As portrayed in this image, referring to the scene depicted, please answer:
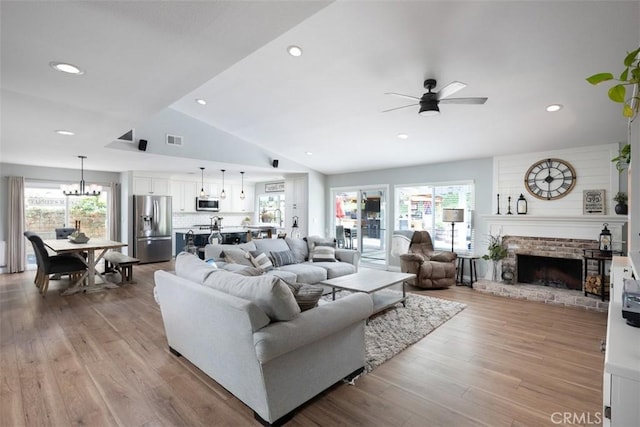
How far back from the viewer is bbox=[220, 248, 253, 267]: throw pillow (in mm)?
4236

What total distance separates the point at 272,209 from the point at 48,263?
6.18 metres

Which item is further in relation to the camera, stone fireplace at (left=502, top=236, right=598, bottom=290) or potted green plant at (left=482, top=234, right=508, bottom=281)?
potted green plant at (left=482, top=234, right=508, bottom=281)

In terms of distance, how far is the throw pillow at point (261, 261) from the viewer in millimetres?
4492

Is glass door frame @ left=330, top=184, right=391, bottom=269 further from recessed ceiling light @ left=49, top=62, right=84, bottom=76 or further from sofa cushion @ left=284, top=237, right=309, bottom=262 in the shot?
recessed ceiling light @ left=49, top=62, right=84, bottom=76

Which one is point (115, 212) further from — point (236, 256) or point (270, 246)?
point (236, 256)

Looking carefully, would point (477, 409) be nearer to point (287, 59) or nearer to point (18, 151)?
point (287, 59)

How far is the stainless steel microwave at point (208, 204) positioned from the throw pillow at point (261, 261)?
5.05 metres

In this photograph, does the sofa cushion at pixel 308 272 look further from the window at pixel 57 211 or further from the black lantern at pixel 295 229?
the window at pixel 57 211

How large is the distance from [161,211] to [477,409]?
7886 mm

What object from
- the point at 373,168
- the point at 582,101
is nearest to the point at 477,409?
the point at 582,101

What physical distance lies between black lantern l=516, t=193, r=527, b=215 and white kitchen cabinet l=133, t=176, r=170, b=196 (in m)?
8.08

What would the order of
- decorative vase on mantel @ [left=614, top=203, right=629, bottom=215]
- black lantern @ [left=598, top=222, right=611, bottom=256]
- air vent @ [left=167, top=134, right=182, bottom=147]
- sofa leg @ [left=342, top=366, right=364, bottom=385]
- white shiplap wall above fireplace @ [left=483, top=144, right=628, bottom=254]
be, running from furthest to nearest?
air vent @ [left=167, top=134, right=182, bottom=147], white shiplap wall above fireplace @ [left=483, top=144, right=628, bottom=254], black lantern @ [left=598, top=222, right=611, bottom=256], decorative vase on mantel @ [left=614, top=203, right=629, bottom=215], sofa leg @ [left=342, top=366, right=364, bottom=385]

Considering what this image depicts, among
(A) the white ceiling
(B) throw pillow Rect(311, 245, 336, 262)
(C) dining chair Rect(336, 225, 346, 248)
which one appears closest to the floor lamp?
(A) the white ceiling

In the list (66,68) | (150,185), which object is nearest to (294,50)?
(66,68)
